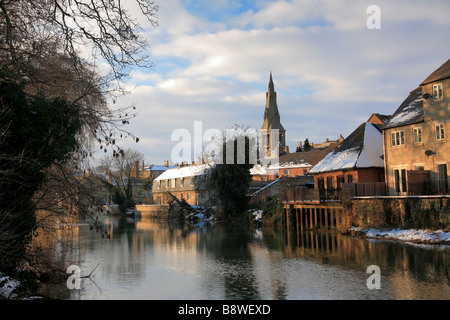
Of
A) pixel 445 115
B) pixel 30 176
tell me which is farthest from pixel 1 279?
pixel 445 115

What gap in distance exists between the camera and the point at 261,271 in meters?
17.8

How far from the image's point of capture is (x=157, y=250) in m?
25.6

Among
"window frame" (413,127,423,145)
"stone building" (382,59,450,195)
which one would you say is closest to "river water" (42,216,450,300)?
"stone building" (382,59,450,195)

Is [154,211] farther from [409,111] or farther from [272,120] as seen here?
[272,120]

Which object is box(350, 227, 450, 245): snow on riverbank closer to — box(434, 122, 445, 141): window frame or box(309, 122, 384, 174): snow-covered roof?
box(434, 122, 445, 141): window frame

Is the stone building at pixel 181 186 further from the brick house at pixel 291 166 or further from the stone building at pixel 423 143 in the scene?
the stone building at pixel 423 143

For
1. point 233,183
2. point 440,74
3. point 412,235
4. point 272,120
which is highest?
point 272,120

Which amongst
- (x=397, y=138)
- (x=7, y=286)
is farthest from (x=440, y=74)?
(x=7, y=286)

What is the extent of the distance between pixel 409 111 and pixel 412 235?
1129 cm

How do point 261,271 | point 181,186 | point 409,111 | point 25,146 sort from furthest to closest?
point 181,186
point 409,111
point 261,271
point 25,146

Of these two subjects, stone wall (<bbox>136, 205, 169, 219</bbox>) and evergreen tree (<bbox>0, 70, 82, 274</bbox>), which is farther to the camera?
stone wall (<bbox>136, 205, 169, 219</bbox>)

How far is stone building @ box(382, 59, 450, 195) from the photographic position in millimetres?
28703

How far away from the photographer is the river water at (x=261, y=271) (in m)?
13.8

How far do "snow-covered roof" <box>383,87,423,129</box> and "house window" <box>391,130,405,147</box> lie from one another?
596 millimetres
